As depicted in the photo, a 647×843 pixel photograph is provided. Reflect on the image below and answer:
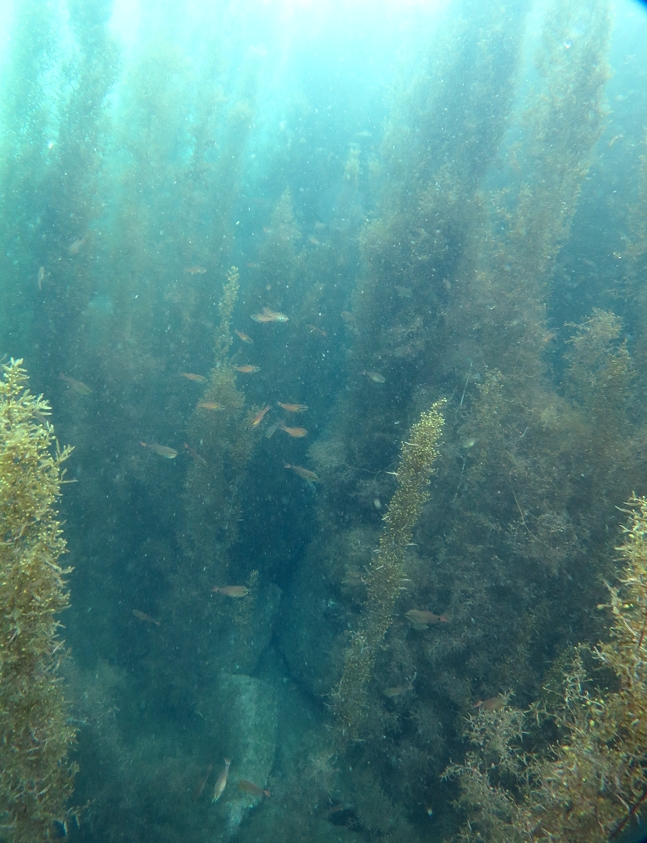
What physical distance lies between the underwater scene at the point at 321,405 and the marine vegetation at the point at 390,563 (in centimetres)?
4

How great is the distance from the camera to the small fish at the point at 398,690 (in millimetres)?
5641

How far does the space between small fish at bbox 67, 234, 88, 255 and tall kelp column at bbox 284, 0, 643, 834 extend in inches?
227

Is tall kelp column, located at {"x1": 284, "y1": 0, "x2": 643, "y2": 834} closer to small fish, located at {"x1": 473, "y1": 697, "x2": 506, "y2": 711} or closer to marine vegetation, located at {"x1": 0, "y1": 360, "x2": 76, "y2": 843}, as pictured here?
small fish, located at {"x1": 473, "y1": 697, "x2": 506, "y2": 711}

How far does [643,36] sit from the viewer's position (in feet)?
31.4

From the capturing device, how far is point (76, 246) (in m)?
8.34

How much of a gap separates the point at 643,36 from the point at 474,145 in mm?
5995

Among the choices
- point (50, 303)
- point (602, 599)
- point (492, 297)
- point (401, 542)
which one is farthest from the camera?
point (50, 303)

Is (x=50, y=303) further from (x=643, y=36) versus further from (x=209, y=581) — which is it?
(x=643, y=36)

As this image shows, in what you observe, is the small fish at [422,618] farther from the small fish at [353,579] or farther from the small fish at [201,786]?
the small fish at [201,786]

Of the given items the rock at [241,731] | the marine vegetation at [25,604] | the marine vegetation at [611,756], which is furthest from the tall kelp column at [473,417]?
the marine vegetation at [25,604]

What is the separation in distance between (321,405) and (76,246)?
594 cm

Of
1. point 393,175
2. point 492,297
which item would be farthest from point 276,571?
point 393,175

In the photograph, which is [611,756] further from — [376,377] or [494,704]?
[376,377]

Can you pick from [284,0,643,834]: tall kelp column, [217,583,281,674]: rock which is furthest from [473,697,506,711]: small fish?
[217,583,281,674]: rock
